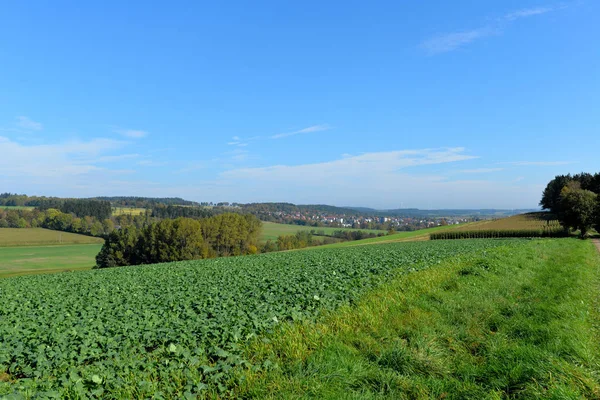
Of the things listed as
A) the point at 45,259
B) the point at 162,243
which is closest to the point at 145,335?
the point at 162,243

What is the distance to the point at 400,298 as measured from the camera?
31.1ft

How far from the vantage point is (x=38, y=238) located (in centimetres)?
10381

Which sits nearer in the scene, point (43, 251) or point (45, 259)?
point (45, 259)

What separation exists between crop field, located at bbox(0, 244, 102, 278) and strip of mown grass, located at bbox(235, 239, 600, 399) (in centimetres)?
6336

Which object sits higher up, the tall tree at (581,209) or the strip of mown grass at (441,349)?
the tall tree at (581,209)

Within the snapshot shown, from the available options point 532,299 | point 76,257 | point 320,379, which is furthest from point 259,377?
point 76,257

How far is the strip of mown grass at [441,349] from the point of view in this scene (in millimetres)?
4988

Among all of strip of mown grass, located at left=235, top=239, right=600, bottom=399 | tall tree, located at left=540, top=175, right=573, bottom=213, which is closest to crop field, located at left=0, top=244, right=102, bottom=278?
strip of mown grass, located at left=235, top=239, right=600, bottom=399

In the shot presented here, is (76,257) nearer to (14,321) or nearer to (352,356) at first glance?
(14,321)

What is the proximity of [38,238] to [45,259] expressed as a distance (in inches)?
1417

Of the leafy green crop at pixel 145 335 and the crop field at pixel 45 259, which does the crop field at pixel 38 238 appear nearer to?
the crop field at pixel 45 259

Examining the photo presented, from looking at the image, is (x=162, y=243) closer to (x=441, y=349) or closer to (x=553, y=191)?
(x=441, y=349)

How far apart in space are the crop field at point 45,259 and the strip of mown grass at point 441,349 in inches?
2494

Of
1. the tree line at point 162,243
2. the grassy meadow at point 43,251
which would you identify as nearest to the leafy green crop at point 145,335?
the grassy meadow at point 43,251
